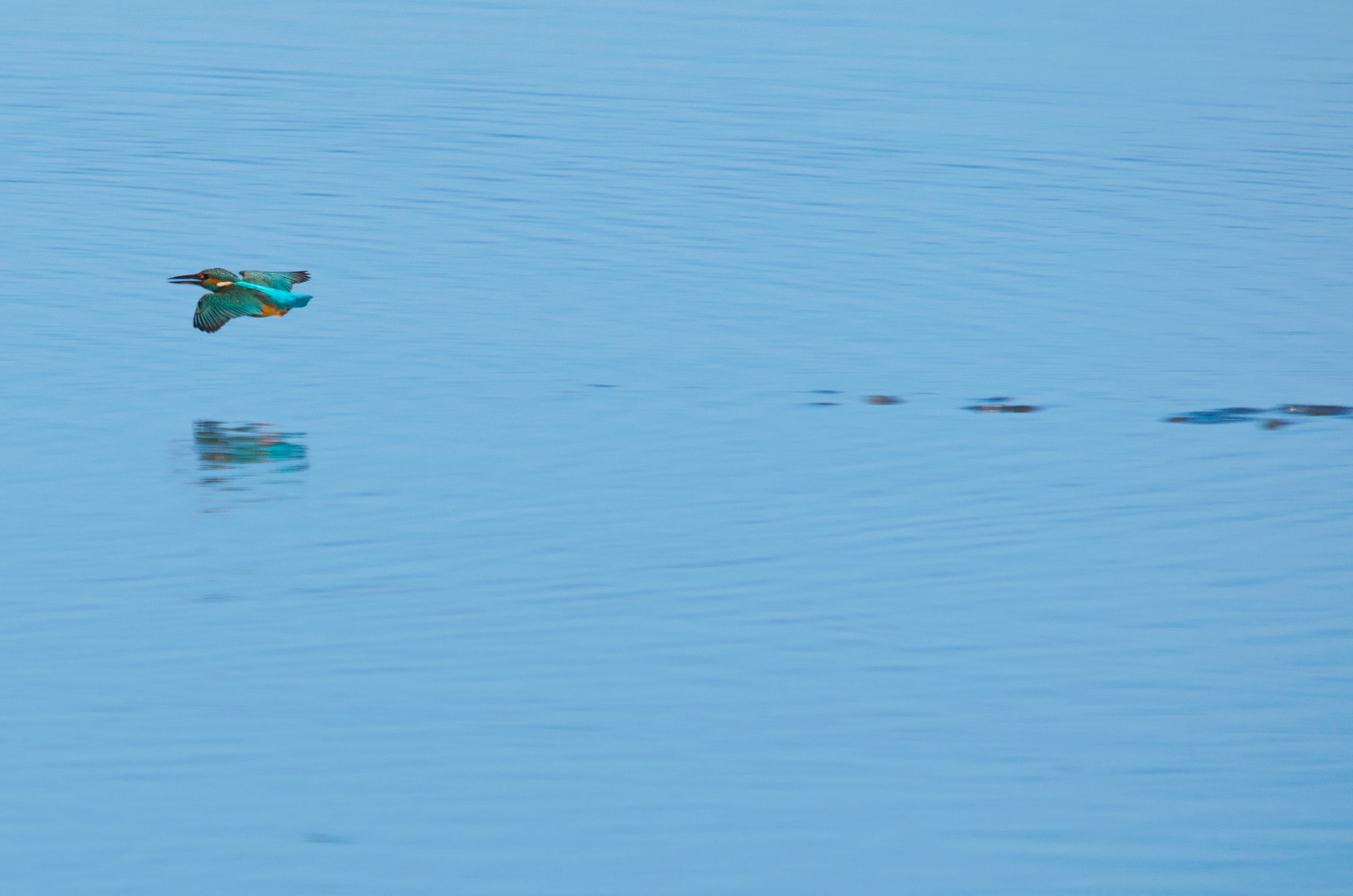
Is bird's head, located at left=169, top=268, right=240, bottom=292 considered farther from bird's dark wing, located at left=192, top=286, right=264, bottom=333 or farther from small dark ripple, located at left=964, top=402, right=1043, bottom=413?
small dark ripple, located at left=964, top=402, right=1043, bottom=413

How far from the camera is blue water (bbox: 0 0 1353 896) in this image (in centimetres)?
910

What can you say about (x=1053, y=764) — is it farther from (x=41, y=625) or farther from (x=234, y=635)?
(x=41, y=625)

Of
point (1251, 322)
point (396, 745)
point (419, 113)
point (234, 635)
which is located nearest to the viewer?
point (396, 745)

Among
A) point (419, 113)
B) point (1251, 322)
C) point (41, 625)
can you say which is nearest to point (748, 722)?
point (41, 625)

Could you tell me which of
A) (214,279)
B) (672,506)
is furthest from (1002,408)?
(214,279)

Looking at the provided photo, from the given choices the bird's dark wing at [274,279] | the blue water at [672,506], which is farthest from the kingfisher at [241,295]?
the blue water at [672,506]

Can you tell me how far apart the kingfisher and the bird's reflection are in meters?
1.08

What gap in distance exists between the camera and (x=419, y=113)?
28.0m

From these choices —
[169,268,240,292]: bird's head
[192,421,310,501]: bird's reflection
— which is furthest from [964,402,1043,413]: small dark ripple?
[169,268,240,292]: bird's head

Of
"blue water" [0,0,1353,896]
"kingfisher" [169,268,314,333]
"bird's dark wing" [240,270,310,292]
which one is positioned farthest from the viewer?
"bird's dark wing" [240,270,310,292]

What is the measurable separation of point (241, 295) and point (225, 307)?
0.42 ft

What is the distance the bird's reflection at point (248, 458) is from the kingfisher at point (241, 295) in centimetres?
108

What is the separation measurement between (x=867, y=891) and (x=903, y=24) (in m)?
29.7

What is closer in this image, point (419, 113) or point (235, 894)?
point (235, 894)
